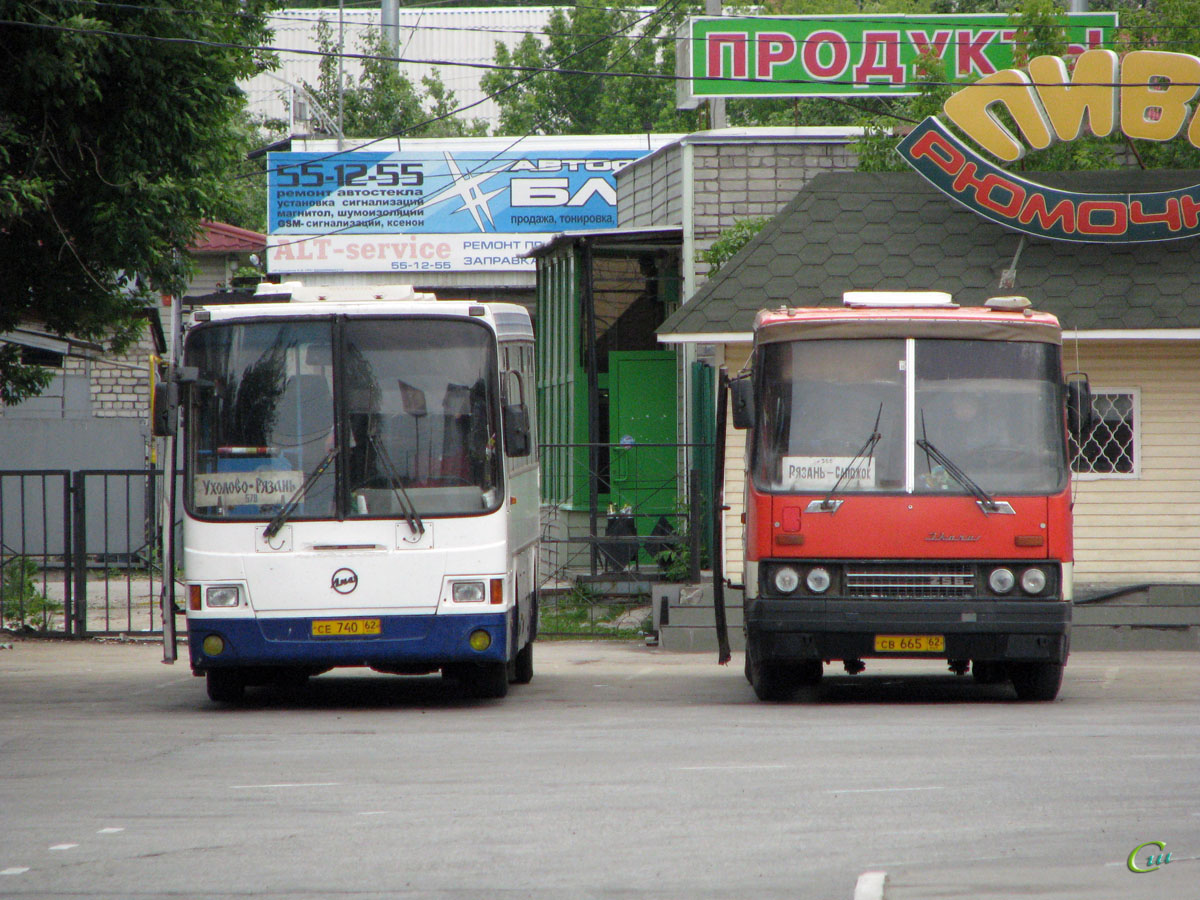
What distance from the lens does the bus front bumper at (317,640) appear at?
11.5 m

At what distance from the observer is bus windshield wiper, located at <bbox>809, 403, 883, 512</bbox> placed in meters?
11.2

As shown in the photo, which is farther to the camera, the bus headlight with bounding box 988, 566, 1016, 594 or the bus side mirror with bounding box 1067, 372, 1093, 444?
the bus side mirror with bounding box 1067, 372, 1093, 444

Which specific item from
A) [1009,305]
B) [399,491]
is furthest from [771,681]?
[1009,305]

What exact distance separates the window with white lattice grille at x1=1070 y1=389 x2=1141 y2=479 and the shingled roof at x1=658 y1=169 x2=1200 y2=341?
107cm

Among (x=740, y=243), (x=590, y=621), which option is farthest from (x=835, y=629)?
(x=740, y=243)

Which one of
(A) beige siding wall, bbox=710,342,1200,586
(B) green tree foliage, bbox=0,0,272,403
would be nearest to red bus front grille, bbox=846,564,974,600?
(B) green tree foliage, bbox=0,0,272,403

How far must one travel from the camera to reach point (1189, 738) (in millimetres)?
9656

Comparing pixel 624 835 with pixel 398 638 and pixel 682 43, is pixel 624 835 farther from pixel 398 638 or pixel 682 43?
pixel 682 43

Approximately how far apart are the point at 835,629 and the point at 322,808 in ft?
14.5

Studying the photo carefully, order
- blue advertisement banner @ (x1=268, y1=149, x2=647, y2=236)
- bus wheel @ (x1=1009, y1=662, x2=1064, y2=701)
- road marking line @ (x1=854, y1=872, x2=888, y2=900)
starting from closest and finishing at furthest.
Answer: road marking line @ (x1=854, y1=872, x2=888, y2=900)
bus wheel @ (x1=1009, y1=662, x2=1064, y2=701)
blue advertisement banner @ (x1=268, y1=149, x2=647, y2=236)

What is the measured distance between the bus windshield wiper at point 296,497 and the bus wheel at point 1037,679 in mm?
4928

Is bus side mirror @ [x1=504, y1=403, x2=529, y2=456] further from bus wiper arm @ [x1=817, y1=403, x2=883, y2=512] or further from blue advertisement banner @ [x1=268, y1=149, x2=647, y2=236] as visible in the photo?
blue advertisement banner @ [x1=268, y1=149, x2=647, y2=236]

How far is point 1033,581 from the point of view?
1114 cm

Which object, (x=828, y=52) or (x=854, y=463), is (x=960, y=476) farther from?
(x=828, y=52)
